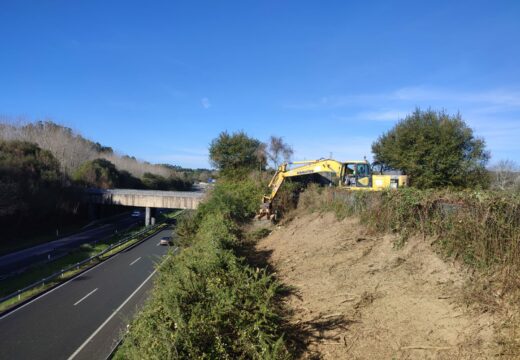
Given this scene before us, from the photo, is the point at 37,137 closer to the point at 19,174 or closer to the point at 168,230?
the point at 19,174

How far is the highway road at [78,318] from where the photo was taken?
512 inches

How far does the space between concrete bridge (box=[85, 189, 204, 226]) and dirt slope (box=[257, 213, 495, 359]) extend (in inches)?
1444

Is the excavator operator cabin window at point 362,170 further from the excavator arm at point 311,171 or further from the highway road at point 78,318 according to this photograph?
the highway road at point 78,318

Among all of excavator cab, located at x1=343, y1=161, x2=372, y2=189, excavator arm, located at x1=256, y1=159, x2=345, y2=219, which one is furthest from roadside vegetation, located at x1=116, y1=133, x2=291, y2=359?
excavator cab, located at x1=343, y1=161, x2=372, y2=189

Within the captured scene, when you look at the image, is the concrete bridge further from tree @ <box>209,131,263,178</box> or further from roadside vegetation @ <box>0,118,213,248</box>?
tree @ <box>209,131,263,178</box>

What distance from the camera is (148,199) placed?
48469 millimetres

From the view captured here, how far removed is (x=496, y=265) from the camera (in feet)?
19.9

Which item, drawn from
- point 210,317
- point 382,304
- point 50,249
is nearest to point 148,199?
point 50,249

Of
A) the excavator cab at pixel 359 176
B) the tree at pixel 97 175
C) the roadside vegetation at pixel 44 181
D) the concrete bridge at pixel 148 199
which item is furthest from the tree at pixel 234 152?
the tree at pixel 97 175

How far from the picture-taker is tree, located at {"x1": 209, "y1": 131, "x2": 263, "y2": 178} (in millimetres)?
33500

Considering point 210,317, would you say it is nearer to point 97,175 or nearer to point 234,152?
point 234,152

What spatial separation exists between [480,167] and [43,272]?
3585cm

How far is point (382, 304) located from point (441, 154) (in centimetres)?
2204

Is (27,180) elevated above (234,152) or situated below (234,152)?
below
